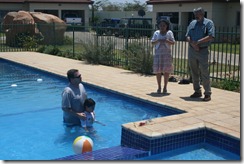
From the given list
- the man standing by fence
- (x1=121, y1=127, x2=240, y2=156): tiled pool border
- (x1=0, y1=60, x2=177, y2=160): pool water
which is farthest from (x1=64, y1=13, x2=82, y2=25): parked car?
(x1=121, y1=127, x2=240, y2=156): tiled pool border

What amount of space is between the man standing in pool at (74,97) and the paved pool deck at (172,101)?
1214 mm

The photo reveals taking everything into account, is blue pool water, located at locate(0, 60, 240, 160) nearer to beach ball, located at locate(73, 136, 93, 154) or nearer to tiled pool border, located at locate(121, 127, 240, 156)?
tiled pool border, located at locate(121, 127, 240, 156)

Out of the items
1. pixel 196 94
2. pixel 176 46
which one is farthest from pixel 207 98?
pixel 176 46

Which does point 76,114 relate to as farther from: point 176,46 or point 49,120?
point 176,46

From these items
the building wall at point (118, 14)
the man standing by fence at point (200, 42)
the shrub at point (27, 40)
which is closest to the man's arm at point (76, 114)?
the man standing by fence at point (200, 42)

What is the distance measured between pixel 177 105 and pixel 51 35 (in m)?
16.9

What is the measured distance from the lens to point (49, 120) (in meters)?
7.66

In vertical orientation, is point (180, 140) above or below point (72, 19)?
below

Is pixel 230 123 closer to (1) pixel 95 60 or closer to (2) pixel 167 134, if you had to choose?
(2) pixel 167 134

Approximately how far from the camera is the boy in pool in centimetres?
646

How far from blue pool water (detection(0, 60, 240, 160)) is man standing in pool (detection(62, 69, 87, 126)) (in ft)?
1.20

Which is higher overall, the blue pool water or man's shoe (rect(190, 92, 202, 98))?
man's shoe (rect(190, 92, 202, 98))

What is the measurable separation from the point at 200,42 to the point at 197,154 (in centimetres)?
258

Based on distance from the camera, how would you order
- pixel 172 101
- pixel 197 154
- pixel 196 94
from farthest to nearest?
pixel 196 94
pixel 172 101
pixel 197 154
